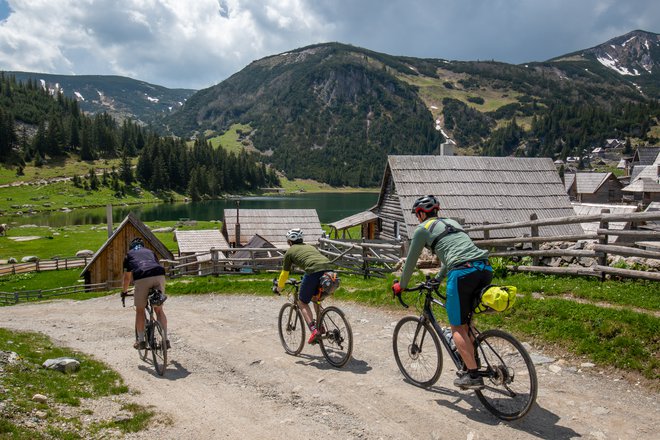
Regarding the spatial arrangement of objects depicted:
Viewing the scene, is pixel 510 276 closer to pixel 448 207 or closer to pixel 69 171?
pixel 448 207

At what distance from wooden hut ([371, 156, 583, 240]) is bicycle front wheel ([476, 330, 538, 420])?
60.9 feet

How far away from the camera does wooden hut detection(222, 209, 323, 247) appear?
158ft

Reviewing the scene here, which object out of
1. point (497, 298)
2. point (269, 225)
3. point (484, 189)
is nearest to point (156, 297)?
point (497, 298)

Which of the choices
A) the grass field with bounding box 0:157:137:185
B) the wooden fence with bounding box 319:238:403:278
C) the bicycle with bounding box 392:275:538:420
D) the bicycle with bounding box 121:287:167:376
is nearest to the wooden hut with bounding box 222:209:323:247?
the wooden fence with bounding box 319:238:403:278

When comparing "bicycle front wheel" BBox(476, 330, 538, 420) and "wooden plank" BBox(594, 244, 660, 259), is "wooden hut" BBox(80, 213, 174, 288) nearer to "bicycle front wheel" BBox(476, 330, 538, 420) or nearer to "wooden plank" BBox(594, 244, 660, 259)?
"wooden plank" BBox(594, 244, 660, 259)

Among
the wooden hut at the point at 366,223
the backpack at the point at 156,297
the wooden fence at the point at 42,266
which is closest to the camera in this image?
the backpack at the point at 156,297

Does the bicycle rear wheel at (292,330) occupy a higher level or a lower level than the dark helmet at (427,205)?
lower

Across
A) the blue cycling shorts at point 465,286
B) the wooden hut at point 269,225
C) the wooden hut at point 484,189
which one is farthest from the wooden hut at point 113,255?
the blue cycling shorts at point 465,286

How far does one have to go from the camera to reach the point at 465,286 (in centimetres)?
620

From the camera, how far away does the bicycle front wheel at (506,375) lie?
5.93 meters

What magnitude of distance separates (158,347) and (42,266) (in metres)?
50.2

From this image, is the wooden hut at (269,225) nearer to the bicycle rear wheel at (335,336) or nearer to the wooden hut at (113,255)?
the wooden hut at (113,255)

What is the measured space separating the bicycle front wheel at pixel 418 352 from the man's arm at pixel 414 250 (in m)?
0.87

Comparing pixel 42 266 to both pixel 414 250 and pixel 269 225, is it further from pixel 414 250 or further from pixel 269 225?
pixel 414 250
